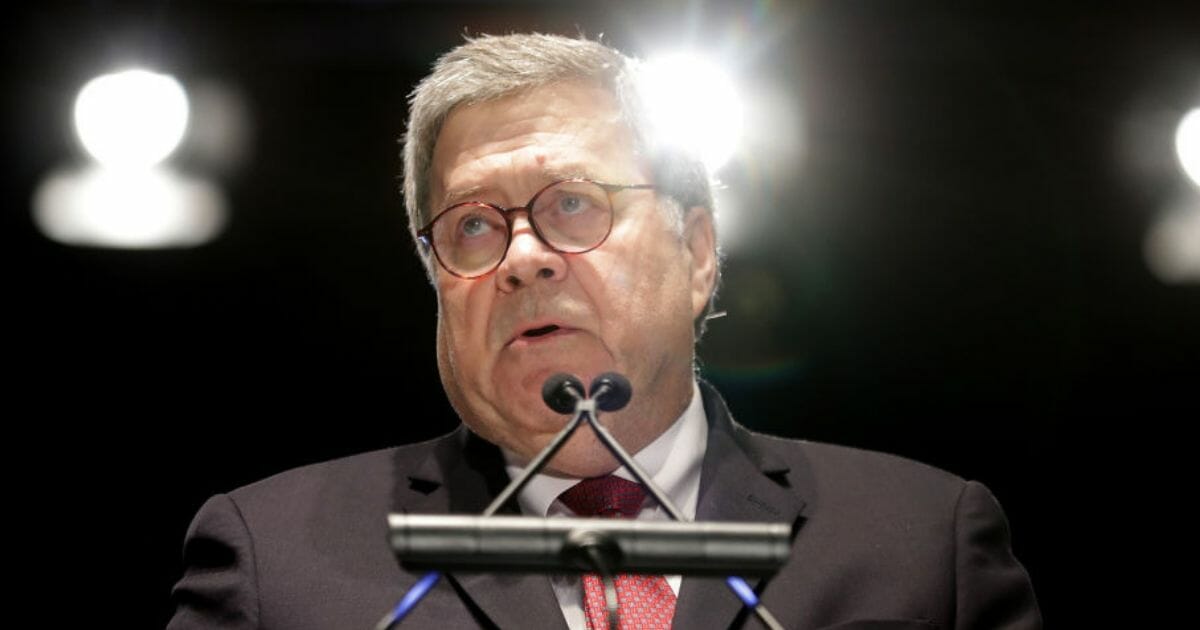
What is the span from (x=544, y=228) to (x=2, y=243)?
2.07m

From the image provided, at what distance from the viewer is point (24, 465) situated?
13.2ft

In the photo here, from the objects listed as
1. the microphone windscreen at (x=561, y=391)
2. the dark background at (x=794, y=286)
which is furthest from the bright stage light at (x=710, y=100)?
the microphone windscreen at (x=561, y=391)

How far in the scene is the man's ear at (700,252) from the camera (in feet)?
9.25

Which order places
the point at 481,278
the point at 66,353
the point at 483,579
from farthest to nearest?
the point at 66,353 → the point at 481,278 → the point at 483,579

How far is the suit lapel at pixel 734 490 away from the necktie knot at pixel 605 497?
122mm

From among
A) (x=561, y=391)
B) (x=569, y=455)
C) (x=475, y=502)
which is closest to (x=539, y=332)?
(x=569, y=455)

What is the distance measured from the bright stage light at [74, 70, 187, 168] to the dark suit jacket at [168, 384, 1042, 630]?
154 centimetres

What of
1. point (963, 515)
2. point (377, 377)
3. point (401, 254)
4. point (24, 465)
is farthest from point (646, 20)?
point (24, 465)

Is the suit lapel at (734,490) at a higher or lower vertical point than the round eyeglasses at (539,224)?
lower

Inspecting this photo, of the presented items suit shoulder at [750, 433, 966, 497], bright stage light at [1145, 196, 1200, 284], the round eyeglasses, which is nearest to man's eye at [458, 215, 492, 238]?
the round eyeglasses

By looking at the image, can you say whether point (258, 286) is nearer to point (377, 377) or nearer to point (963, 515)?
point (377, 377)

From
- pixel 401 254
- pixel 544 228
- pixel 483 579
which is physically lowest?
pixel 483 579

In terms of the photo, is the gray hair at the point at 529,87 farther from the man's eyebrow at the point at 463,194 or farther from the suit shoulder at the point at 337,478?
the suit shoulder at the point at 337,478

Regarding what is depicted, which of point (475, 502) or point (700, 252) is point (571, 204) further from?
point (475, 502)
